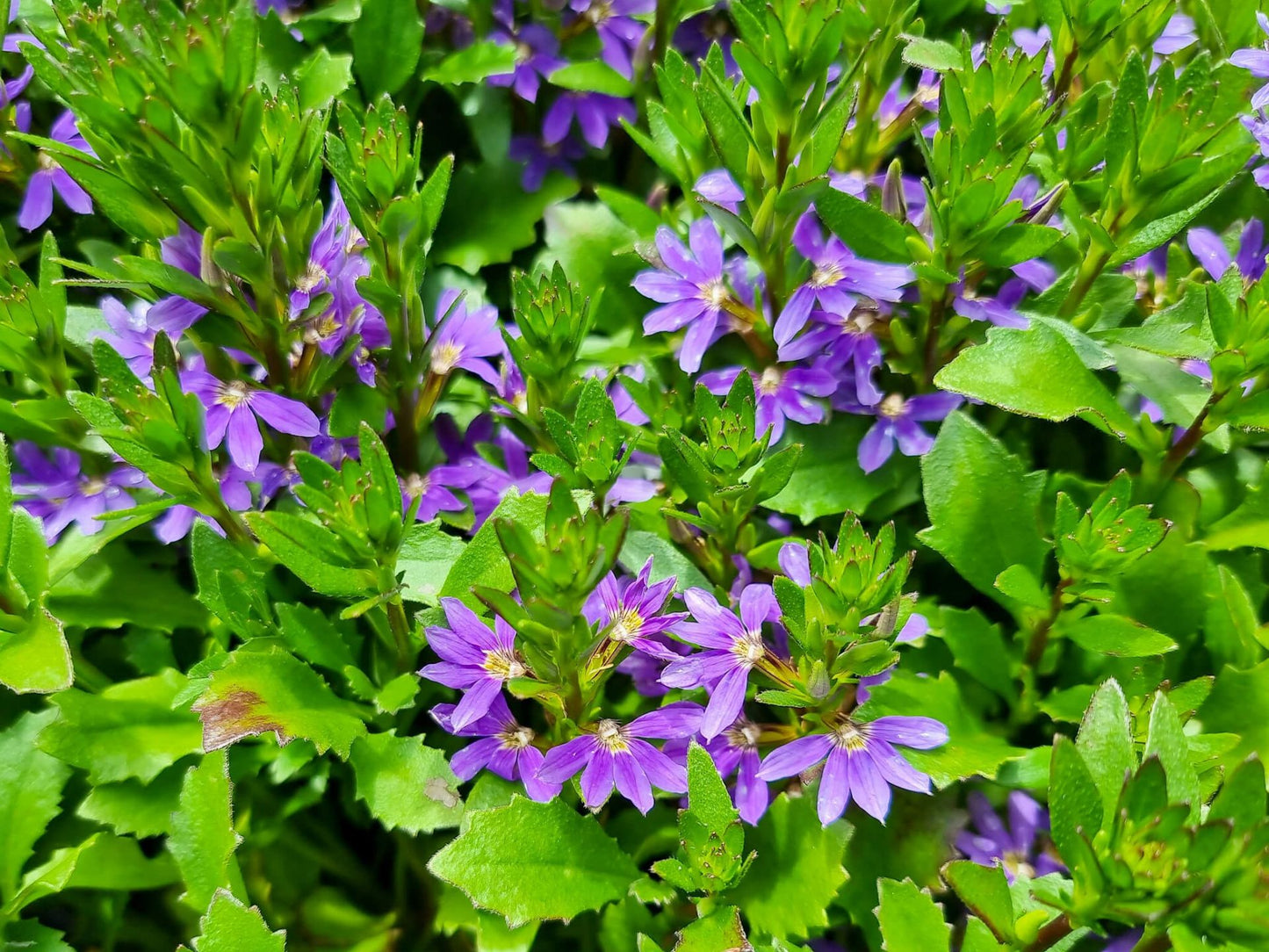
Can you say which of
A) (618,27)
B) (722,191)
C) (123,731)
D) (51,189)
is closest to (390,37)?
(618,27)

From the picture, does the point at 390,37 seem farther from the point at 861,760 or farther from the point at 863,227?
the point at 861,760

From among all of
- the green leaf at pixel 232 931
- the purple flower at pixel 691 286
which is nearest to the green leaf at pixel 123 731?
the green leaf at pixel 232 931

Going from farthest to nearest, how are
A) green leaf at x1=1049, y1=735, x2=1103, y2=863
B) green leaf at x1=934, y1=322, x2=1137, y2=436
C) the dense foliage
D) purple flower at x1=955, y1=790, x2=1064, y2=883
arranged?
purple flower at x1=955, y1=790, x2=1064, y2=883 < green leaf at x1=934, y1=322, x2=1137, y2=436 < the dense foliage < green leaf at x1=1049, y1=735, x2=1103, y2=863

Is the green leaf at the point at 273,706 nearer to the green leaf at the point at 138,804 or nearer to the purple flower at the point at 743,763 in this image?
the green leaf at the point at 138,804

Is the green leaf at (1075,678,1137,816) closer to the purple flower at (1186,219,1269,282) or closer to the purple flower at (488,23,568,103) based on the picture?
the purple flower at (1186,219,1269,282)

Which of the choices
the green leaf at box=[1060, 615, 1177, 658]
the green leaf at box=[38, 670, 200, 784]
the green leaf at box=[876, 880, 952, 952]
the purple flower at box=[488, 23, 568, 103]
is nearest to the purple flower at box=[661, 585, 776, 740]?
the green leaf at box=[876, 880, 952, 952]

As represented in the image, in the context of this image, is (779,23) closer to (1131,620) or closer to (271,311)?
(271,311)
